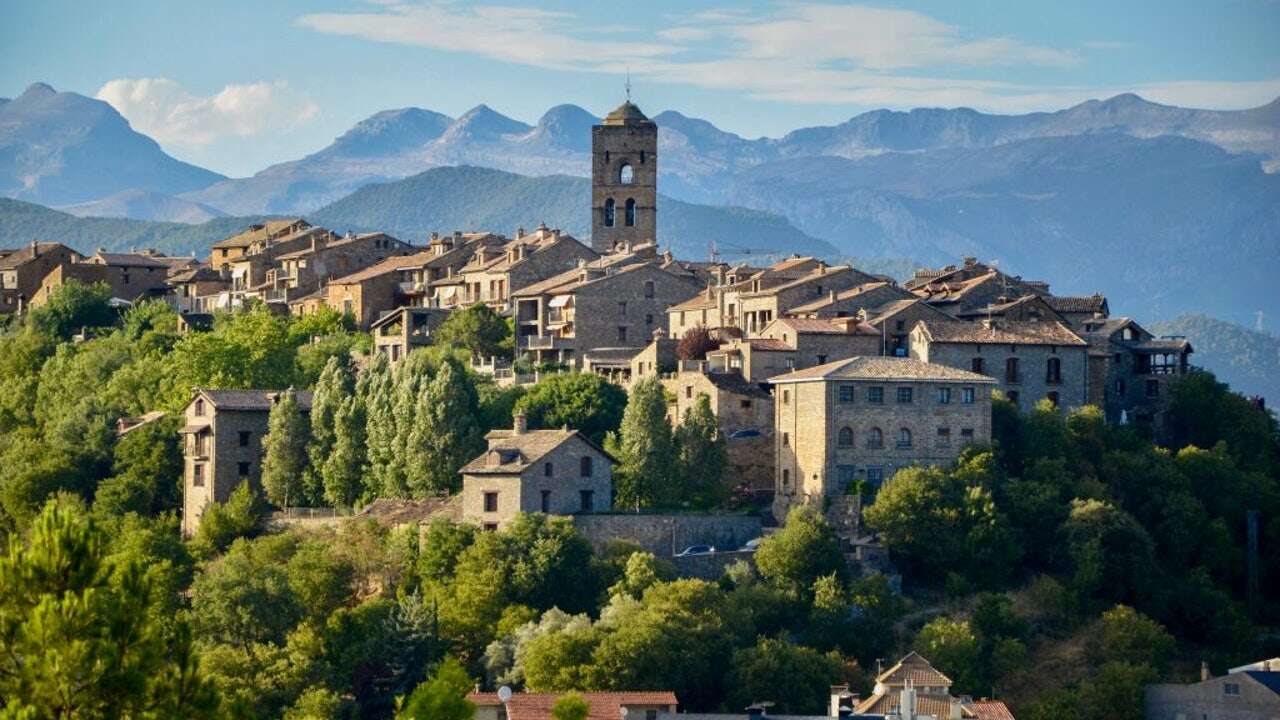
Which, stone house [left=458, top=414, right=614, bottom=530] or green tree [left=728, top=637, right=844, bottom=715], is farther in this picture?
stone house [left=458, top=414, right=614, bottom=530]

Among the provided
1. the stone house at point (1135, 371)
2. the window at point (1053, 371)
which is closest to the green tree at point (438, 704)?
the window at point (1053, 371)

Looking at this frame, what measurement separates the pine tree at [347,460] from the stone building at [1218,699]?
25520 millimetres

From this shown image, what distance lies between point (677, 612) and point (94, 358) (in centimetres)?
3864

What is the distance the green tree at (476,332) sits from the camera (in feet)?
311

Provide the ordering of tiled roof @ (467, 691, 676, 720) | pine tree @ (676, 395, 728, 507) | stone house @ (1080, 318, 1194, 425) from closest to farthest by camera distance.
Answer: tiled roof @ (467, 691, 676, 720)
pine tree @ (676, 395, 728, 507)
stone house @ (1080, 318, 1194, 425)

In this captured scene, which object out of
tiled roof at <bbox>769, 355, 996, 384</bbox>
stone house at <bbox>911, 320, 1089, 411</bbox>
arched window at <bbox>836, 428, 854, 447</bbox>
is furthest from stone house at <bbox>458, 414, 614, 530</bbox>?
stone house at <bbox>911, 320, 1089, 411</bbox>

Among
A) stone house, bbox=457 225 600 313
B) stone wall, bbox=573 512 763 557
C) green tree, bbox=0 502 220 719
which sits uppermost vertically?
stone house, bbox=457 225 600 313

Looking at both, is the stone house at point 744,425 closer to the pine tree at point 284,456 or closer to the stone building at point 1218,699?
the pine tree at point 284,456

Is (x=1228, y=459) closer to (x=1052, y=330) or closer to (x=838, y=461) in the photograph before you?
(x=1052, y=330)

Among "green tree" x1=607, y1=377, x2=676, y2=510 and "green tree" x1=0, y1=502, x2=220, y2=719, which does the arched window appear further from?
"green tree" x1=0, y1=502, x2=220, y2=719

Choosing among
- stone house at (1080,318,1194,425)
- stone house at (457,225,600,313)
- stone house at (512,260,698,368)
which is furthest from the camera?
stone house at (457,225,600,313)

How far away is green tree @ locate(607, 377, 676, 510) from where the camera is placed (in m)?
78.9

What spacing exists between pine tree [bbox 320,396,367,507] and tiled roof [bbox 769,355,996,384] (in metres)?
13.6

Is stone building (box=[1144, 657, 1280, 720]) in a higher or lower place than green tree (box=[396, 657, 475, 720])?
lower
